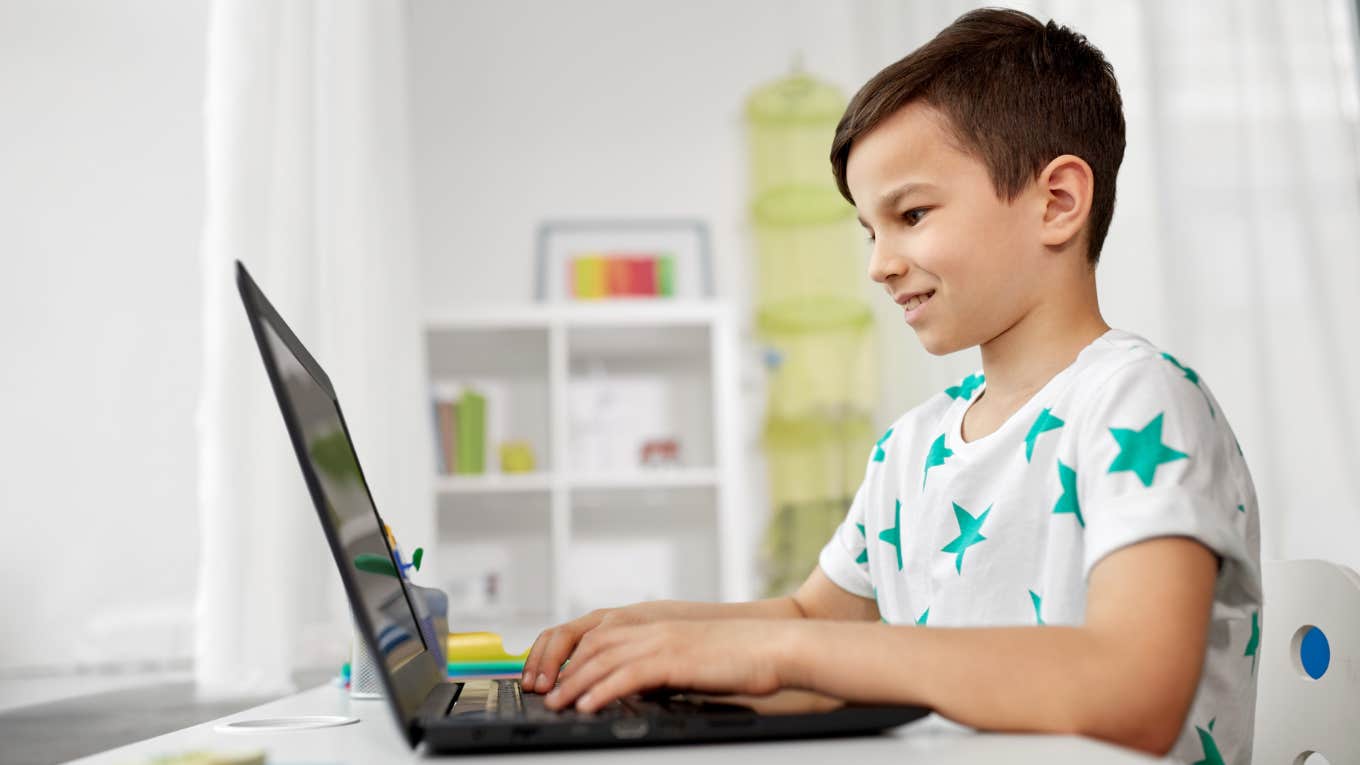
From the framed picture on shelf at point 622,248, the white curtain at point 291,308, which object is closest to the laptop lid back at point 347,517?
the white curtain at point 291,308

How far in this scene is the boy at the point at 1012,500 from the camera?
1.61 feet

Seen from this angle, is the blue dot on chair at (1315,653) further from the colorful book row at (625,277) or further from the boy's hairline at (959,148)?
the colorful book row at (625,277)

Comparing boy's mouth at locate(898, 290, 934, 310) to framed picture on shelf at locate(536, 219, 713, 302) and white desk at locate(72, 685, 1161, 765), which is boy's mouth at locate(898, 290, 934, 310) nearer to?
white desk at locate(72, 685, 1161, 765)

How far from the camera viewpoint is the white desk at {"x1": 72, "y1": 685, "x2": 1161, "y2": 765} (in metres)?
0.41

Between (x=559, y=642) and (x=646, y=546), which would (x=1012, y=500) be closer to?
(x=559, y=642)

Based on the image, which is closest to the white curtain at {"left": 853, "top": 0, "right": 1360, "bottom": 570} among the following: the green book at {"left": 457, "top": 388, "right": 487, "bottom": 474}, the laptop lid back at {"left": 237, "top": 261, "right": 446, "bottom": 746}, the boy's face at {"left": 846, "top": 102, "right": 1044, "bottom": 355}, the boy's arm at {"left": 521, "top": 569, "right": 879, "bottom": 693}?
the boy's arm at {"left": 521, "top": 569, "right": 879, "bottom": 693}

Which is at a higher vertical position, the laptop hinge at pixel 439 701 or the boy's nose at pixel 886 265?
the boy's nose at pixel 886 265

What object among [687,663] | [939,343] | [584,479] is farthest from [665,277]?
[687,663]

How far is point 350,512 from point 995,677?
0.32m

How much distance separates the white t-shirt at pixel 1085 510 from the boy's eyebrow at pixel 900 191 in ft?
0.51

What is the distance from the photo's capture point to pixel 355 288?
223 centimetres

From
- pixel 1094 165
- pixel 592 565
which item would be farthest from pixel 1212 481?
pixel 592 565

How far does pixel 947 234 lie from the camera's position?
2.53 ft

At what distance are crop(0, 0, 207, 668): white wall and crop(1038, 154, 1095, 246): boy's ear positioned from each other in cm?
161
